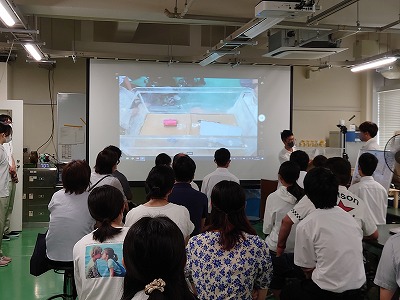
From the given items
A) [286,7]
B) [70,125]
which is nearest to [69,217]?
[286,7]

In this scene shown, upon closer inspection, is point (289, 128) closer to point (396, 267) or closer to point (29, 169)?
point (29, 169)

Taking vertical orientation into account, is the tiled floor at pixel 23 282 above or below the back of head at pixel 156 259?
below

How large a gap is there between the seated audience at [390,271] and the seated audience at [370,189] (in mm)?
1939

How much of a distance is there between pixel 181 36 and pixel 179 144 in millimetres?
2668

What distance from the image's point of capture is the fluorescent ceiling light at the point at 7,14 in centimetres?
398

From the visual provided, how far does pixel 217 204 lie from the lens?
89.5 inches

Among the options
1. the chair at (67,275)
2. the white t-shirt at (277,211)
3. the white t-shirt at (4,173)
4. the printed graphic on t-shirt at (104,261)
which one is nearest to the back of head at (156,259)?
the printed graphic on t-shirt at (104,261)

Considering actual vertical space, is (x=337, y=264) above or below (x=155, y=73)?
below

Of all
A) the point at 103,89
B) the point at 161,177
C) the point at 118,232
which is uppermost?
the point at 103,89

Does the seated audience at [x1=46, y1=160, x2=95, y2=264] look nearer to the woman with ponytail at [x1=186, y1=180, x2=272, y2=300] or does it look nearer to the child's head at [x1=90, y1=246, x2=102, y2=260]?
the child's head at [x1=90, y1=246, x2=102, y2=260]

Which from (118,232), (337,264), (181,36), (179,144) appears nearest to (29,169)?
(179,144)

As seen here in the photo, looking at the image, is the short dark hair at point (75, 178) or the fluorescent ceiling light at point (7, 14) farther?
the fluorescent ceiling light at point (7, 14)

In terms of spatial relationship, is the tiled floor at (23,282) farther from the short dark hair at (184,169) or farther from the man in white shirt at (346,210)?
the man in white shirt at (346,210)

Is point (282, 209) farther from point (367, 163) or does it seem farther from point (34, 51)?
point (34, 51)
